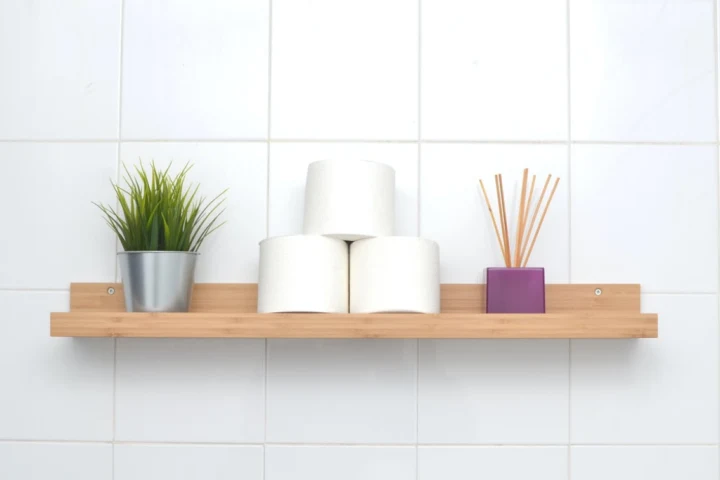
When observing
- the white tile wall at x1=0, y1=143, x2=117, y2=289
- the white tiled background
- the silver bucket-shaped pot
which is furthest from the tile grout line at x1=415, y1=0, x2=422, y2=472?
the white tile wall at x1=0, y1=143, x2=117, y2=289

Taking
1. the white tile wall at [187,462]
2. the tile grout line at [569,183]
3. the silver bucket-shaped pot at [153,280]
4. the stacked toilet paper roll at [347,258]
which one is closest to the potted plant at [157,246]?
the silver bucket-shaped pot at [153,280]

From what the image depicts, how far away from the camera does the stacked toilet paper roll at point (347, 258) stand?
32.6 inches

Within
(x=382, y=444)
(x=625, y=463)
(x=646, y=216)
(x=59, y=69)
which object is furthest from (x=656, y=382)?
(x=59, y=69)

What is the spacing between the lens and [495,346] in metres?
0.94

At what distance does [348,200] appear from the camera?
33.1 inches

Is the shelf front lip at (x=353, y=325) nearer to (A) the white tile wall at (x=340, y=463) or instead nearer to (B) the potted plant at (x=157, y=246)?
(B) the potted plant at (x=157, y=246)

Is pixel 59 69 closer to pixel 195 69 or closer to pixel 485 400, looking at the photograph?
pixel 195 69

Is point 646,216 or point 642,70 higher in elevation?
point 642,70

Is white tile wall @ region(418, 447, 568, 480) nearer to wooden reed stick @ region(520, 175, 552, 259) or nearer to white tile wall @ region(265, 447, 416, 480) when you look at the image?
white tile wall @ region(265, 447, 416, 480)

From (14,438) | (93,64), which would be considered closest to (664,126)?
(93,64)

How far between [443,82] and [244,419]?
0.52 metres

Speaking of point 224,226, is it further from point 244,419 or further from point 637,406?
point 637,406

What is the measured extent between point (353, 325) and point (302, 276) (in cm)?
8

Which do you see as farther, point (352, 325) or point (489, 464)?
point (489, 464)
